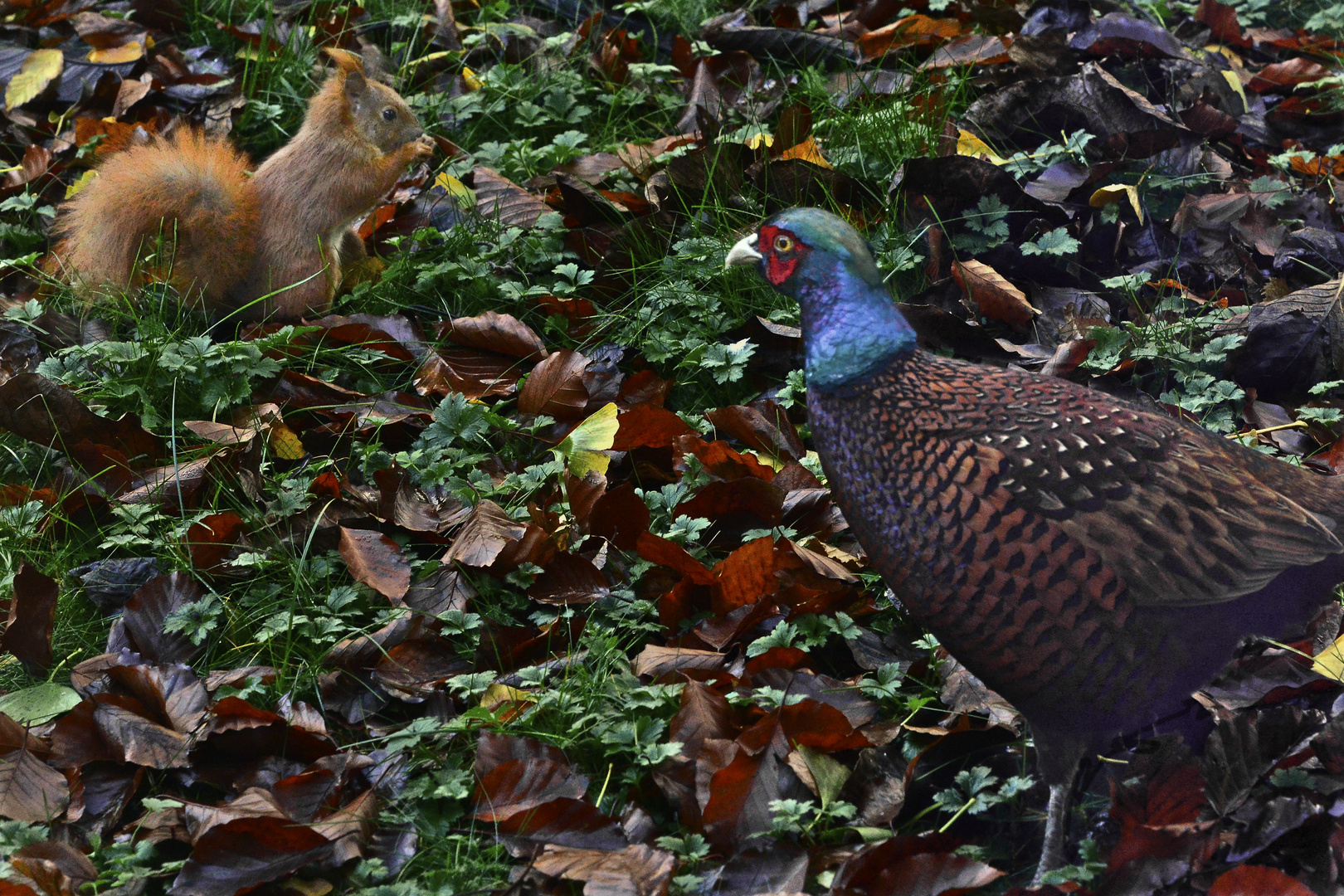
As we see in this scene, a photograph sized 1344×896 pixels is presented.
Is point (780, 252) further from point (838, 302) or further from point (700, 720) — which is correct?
point (700, 720)

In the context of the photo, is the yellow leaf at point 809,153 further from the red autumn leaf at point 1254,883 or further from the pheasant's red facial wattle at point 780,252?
the red autumn leaf at point 1254,883

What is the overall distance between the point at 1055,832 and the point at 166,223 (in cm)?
307

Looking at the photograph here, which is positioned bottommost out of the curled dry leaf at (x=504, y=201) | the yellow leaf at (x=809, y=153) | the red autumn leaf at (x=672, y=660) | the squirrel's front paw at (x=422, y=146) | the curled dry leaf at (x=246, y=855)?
the curled dry leaf at (x=246, y=855)

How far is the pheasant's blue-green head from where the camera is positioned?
2.33 m

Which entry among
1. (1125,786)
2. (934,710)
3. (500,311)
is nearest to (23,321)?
(500,311)

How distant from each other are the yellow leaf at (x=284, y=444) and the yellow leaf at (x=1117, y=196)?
2511 millimetres

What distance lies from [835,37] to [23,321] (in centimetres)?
305

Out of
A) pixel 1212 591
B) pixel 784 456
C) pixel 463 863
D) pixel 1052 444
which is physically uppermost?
pixel 1052 444

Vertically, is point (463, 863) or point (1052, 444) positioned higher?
point (1052, 444)

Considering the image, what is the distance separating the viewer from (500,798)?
239 cm

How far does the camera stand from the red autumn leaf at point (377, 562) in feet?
9.43

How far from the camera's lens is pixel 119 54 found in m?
5.06

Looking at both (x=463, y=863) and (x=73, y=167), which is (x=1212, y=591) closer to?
(x=463, y=863)

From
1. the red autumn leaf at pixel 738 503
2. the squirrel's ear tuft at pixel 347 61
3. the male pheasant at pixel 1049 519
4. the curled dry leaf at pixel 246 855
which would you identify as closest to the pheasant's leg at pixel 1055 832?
the male pheasant at pixel 1049 519
